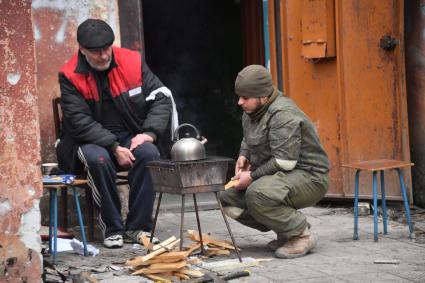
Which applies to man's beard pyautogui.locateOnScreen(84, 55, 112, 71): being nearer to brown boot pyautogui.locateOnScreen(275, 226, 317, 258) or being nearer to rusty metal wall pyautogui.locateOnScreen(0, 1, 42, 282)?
rusty metal wall pyautogui.locateOnScreen(0, 1, 42, 282)

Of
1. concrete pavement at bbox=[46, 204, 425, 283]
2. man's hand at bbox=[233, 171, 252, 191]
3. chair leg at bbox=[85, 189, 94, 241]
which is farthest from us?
chair leg at bbox=[85, 189, 94, 241]

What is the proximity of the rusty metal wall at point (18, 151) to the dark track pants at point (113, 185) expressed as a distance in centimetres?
167

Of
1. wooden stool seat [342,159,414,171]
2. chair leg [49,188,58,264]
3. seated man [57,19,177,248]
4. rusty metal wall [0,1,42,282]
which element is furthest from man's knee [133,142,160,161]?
rusty metal wall [0,1,42,282]

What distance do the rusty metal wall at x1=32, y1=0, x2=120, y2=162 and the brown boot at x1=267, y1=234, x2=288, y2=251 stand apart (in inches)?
96.2

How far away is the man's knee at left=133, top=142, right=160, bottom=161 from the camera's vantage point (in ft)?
25.3

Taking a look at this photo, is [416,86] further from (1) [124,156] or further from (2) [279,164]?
(1) [124,156]

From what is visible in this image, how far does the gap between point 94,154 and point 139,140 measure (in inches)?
16.8

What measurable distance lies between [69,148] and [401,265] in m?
3.04

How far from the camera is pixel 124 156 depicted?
7.75m

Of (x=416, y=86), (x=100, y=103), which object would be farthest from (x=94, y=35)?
(x=416, y=86)

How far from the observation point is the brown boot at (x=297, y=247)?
7.03 metres

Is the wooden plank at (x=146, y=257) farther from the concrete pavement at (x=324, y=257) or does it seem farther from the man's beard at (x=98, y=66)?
the man's beard at (x=98, y=66)

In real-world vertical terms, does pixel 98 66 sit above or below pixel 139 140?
above

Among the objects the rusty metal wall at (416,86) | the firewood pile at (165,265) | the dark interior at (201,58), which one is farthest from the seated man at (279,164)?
the dark interior at (201,58)
